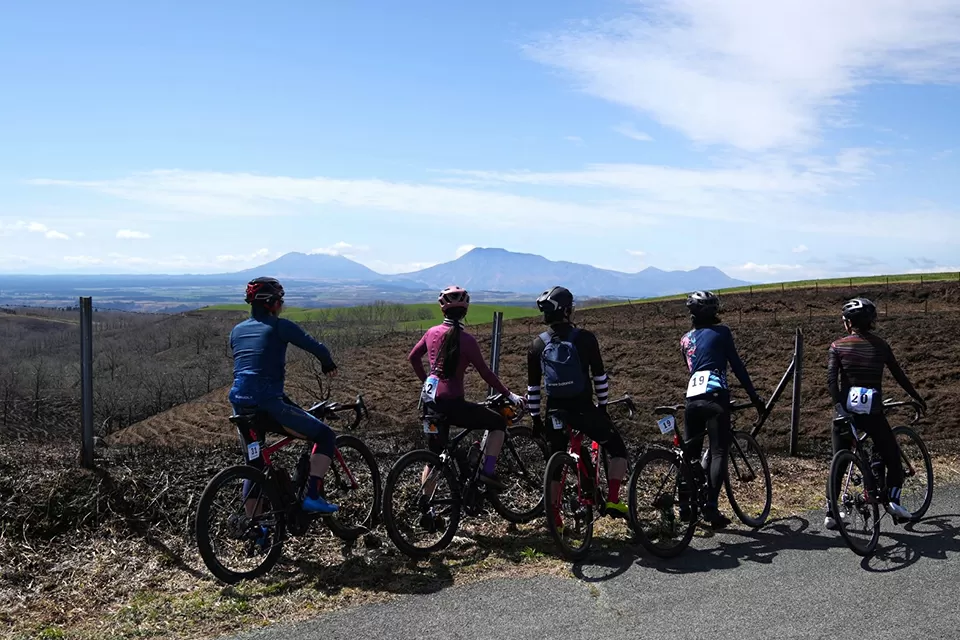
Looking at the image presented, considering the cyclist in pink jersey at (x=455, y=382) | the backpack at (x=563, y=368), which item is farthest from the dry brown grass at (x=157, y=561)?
the backpack at (x=563, y=368)

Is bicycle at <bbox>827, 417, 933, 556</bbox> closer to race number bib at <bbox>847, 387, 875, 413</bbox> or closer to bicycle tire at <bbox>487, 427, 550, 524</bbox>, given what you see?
race number bib at <bbox>847, 387, 875, 413</bbox>

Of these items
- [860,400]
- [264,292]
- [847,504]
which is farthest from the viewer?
[860,400]

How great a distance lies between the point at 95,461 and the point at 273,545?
7.37ft

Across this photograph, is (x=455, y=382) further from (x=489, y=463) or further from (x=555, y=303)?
(x=555, y=303)

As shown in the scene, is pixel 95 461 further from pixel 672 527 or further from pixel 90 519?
pixel 672 527

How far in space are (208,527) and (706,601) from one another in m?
3.59

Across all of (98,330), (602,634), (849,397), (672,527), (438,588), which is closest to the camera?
(602,634)

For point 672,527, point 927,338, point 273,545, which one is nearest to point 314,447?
point 273,545

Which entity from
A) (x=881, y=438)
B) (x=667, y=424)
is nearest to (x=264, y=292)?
(x=667, y=424)

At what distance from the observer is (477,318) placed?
92.2 meters

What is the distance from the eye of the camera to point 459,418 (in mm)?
7273

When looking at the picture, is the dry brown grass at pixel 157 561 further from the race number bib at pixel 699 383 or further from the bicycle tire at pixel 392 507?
A: the race number bib at pixel 699 383

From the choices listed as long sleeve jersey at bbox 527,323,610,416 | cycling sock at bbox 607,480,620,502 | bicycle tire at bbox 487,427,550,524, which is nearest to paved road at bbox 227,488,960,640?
cycling sock at bbox 607,480,620,502

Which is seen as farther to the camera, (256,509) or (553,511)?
(553,511)
